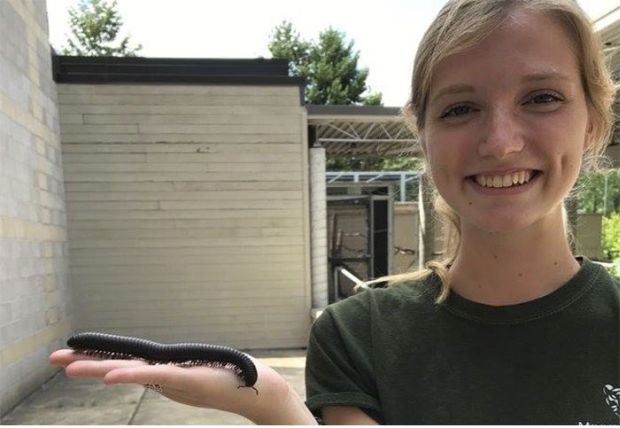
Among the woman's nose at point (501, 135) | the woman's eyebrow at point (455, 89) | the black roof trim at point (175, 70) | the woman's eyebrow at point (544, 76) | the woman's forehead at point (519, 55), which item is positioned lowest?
the woman's nose at point (501, 135)

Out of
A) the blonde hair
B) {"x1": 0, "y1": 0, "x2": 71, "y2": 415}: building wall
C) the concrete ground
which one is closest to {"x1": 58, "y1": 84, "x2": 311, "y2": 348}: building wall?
{"x1": 0, "y1": 0, "x2": 71, "y2": 415}: building wall

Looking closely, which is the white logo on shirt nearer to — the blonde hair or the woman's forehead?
the blonde hair

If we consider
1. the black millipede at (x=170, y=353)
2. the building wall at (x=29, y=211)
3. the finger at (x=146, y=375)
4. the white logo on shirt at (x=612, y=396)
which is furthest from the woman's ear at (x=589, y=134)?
the building wall at (x=29, y=211)

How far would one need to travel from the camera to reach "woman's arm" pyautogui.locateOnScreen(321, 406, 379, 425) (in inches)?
42.4

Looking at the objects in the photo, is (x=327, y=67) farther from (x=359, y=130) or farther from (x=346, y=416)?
(x=346, y=416)

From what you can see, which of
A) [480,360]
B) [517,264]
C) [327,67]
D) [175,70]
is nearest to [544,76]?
[517,264]

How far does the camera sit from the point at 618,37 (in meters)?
5.76

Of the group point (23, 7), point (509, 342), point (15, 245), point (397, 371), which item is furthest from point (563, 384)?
point (23, 7)

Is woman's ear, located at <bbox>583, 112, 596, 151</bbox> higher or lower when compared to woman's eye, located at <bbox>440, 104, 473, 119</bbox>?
lower

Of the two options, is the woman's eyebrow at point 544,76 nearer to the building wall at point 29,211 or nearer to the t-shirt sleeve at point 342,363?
the t-shirt sleeve at point 342,363

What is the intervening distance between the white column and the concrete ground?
6.58 ft

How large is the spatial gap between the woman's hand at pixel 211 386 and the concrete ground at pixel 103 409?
4.64 metres

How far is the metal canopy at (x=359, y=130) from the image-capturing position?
884 cm

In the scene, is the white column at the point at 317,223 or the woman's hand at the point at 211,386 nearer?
the woman's hand at the point at 211,386
